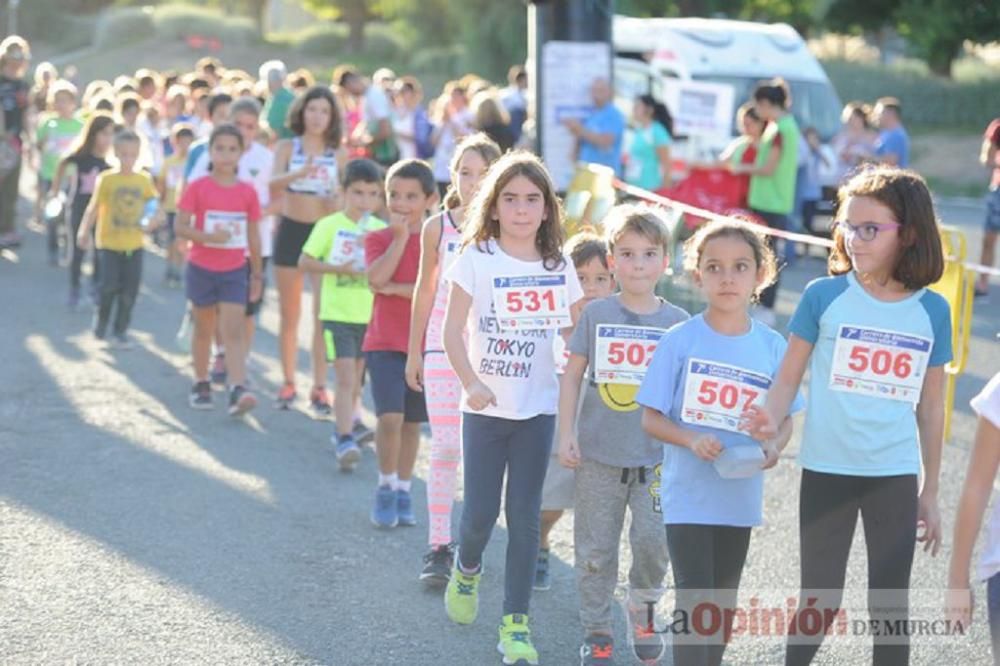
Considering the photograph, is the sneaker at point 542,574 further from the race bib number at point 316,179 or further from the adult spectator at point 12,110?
the adult spectator at point 12,110

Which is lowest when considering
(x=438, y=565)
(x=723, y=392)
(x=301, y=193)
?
(x=438, y=565)

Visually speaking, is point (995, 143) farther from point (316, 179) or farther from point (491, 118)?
point (316, 179)

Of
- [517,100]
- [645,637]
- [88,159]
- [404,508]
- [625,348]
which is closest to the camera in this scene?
[625,348]

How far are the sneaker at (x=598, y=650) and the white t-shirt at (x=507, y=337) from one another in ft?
2.53

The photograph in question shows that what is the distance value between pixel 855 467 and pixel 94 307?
10.7 m

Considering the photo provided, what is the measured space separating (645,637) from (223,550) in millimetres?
2129

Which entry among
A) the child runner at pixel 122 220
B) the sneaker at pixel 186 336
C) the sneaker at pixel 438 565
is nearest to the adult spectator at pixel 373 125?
the child runner at pixel 122 220

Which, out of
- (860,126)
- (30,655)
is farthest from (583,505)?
(860,126)

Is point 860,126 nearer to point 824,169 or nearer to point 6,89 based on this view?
point 824,169

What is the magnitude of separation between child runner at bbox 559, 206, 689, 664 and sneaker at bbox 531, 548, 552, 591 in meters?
1.03

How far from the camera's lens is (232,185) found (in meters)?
10.4

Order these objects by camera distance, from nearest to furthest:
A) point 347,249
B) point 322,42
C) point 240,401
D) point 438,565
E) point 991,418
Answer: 1. point 991,418
2. point 438,565
3. point 347,249
4. point 240,401
5. point 322,42

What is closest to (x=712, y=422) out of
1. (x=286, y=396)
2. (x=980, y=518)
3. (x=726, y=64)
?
(x=980, y=518)

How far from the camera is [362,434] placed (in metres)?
9.55
